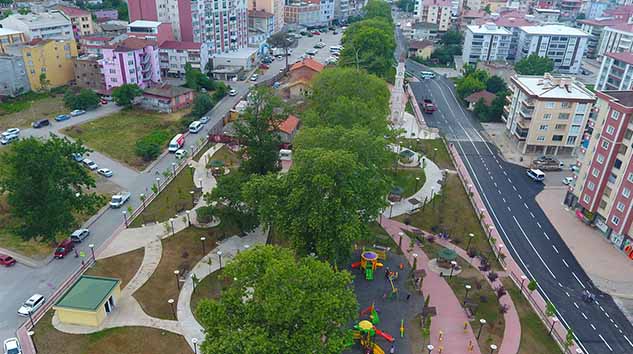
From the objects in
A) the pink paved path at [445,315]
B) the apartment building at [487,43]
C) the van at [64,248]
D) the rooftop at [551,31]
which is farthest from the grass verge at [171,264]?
the rooftop at [551,31]

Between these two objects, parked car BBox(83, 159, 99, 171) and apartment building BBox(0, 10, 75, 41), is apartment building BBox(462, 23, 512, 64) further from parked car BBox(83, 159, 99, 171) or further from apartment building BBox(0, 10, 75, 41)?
apartment building BBox(0, 10, 75, 41)

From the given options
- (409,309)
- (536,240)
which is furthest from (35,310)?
(536,240)

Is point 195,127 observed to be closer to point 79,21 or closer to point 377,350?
point 377,350

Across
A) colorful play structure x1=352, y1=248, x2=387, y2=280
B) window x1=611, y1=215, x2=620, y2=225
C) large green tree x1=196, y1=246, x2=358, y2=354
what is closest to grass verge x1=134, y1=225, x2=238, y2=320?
large green tree x1=196, y1=246, x2=358, y2=354

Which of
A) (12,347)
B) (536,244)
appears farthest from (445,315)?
(12,347)

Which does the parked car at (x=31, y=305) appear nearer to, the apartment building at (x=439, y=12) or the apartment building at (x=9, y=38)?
the apartment building at (x=9, y=38)

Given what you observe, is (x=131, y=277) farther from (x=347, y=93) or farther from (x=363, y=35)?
(x=363, y=35)

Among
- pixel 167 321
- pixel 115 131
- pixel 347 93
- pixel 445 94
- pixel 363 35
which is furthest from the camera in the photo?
pixel 363 35
